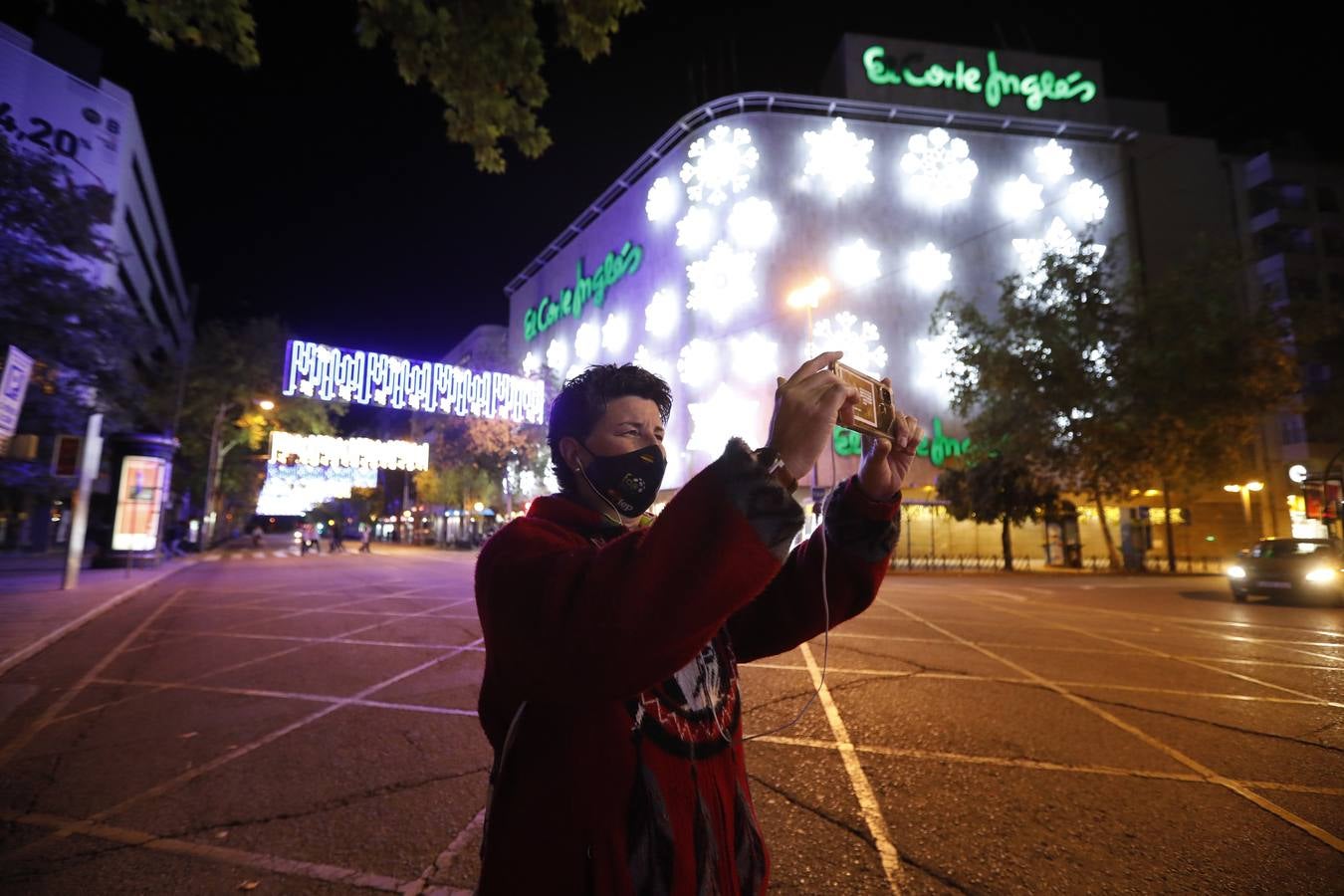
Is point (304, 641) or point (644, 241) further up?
point (644, 241)

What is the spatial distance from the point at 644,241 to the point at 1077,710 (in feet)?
108

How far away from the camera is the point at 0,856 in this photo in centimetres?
299

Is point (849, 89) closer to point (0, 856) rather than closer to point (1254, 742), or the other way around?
point (1254, 742)

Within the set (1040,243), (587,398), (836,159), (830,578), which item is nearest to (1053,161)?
(1040,243)

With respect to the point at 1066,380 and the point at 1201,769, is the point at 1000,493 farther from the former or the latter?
the point at 1201,769

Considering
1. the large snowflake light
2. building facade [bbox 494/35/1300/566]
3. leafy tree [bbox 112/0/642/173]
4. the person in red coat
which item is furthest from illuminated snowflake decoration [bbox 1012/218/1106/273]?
the person in red coat

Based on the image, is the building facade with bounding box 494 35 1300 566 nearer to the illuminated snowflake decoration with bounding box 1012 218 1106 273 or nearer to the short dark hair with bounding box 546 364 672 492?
the illuminated snowflake decoration with bounding box 1012 218 1106 273

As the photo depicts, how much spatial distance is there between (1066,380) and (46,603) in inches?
1075

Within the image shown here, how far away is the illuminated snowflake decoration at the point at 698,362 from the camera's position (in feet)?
97.6

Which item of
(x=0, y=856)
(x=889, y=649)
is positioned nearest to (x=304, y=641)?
(x=0, y=856)

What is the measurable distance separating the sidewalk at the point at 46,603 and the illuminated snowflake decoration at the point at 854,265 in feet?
88.6

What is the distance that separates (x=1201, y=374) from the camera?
20938mm

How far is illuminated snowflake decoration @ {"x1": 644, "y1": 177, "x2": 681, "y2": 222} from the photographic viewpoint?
32.8 meters

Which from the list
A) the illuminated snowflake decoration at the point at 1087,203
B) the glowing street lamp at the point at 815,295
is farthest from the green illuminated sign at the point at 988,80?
the glowing street lamp at the point at 815,295
